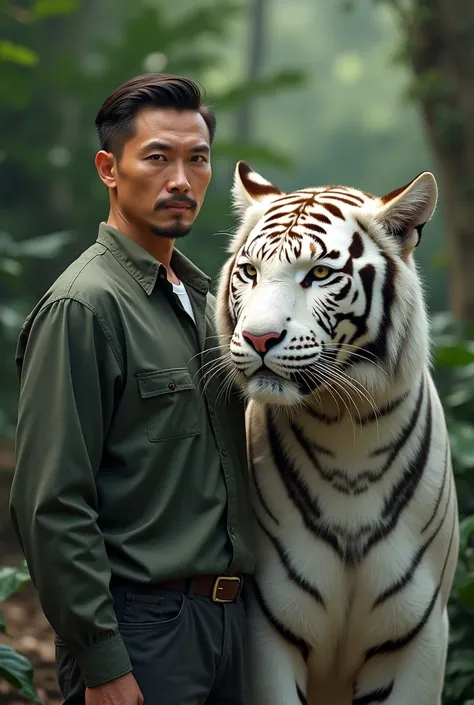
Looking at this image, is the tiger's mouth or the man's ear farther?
the man's ear

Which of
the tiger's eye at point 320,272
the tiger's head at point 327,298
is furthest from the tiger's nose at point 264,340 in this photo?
the tiger's eye at point 320,272

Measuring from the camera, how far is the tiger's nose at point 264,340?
236 cm

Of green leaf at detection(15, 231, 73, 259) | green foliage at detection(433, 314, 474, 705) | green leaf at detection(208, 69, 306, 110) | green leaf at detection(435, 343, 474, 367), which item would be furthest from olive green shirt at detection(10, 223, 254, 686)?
green leaf at detection(208, 69, 306, 110)

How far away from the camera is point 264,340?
236cm

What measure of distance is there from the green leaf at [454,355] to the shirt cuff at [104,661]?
2.67m

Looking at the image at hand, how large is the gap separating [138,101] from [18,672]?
62.0 inches

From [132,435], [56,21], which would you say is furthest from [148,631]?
[56,21]

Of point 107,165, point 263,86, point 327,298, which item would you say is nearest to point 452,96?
point 263,86

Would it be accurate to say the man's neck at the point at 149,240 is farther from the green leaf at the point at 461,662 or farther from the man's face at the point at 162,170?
the green leaf at the point at 461,662

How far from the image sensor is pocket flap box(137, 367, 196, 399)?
2430mm

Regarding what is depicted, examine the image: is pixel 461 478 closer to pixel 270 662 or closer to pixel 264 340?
pixel 270 662

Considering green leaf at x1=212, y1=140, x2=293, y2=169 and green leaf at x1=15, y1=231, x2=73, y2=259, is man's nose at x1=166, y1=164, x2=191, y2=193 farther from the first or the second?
green leaf at x1=212, y1=140, x2=293, y2=169

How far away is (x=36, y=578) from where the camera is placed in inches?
90.8

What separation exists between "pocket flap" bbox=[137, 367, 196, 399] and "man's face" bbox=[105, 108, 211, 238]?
38 cm
